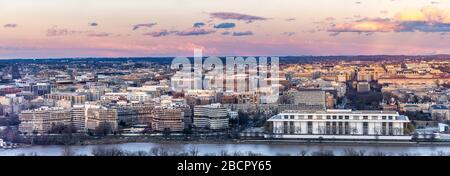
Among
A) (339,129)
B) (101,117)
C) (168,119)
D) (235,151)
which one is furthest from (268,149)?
(101,117)

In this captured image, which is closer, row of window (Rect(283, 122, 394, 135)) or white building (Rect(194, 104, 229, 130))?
row of window (Rect(283, 122, 394, 135))

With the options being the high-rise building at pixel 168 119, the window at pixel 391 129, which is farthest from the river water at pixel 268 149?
the high-rise building at pixel 168 119

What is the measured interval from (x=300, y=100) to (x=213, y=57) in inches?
48.1

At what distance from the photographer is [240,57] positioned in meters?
3.04

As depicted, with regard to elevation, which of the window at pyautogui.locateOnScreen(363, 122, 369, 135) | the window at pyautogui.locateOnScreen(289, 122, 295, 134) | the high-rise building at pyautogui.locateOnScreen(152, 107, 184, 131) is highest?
the window at pyautogui.locateOnScreen(363, 122, 369, 135)

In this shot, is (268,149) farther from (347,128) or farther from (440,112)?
(440,112)

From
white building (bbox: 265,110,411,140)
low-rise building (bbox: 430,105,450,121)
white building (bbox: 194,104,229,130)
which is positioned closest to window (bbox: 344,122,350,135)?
white building (bbox: 265,110,411,140)

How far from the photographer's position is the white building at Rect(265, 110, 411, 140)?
268 cm

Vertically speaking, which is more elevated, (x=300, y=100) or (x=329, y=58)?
(x=329, y=58)

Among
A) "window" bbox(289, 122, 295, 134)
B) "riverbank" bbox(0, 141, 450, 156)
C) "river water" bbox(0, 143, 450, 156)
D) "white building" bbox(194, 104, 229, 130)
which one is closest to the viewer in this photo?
"riverbank" bbox(0, 141, 450, 156)

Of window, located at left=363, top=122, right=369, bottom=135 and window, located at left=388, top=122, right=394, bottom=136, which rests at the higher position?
window, located at left=363, top=122, right=369, bottom=135

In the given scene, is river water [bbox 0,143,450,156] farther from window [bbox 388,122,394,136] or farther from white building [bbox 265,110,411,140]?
window [bbox 388,122,394,136]
